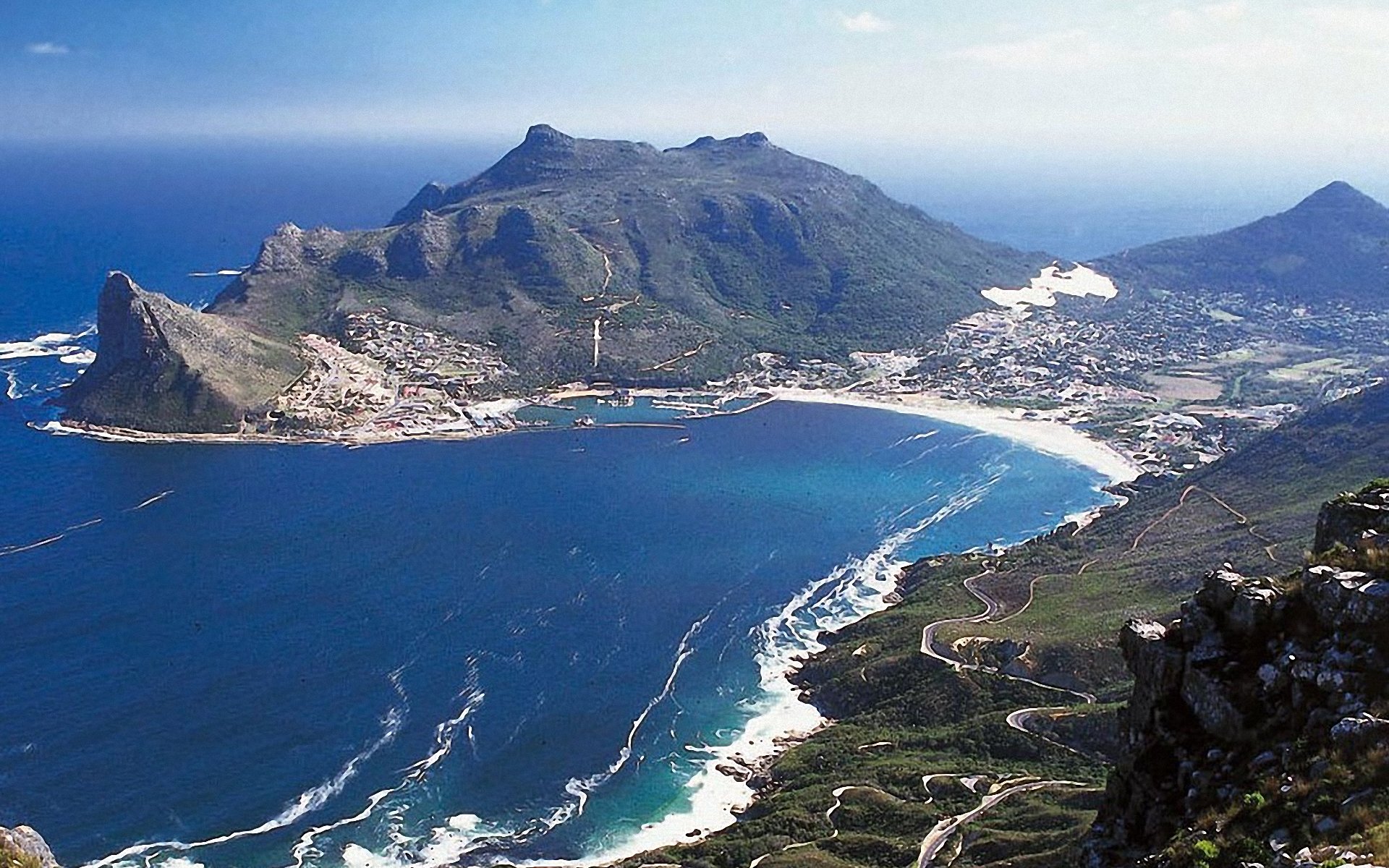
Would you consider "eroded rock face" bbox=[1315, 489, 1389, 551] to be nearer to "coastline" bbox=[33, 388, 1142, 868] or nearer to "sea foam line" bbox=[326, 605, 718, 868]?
"coastline" bbox=[33, 388, 1142, 868]

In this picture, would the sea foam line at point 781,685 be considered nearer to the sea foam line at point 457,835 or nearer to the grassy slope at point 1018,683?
the grassy slope at point 1018,683

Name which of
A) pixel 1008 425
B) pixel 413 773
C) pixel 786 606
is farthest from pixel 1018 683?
pixel 1008 425

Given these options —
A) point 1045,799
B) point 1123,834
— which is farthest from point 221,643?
point 1123,834

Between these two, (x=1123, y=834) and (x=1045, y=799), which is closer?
(x=1123, y=834)

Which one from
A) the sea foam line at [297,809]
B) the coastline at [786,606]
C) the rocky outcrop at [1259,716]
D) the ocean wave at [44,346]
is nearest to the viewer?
the rocky outcrop at [1259,716]

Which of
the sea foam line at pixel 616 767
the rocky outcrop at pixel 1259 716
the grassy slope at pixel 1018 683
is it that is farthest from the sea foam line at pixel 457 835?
the rocky outcrop at pixel 1259 716

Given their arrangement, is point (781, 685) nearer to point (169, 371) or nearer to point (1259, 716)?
point (1259, 716)

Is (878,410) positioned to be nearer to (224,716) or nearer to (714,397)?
(714,397)
